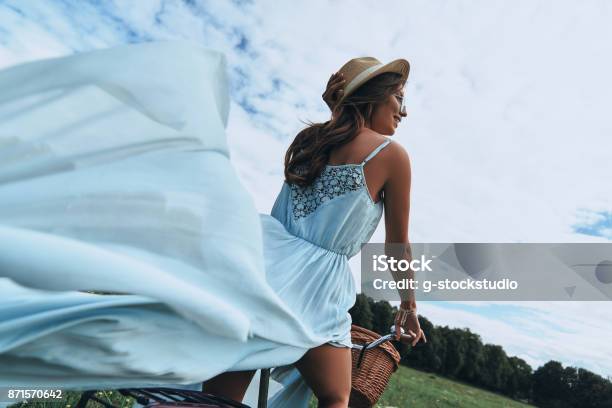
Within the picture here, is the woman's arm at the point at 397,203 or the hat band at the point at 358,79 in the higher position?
the hat band at the point at 358,79

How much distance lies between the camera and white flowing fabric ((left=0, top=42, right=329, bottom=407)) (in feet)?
4.55

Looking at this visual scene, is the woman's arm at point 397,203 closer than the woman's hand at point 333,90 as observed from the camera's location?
Yes

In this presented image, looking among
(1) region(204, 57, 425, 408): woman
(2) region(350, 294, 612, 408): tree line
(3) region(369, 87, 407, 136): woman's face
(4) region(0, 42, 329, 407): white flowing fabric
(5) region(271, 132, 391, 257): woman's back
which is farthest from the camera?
(2) region(350, 294, 612, 408): tree line

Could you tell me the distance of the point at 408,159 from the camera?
92.7 inches

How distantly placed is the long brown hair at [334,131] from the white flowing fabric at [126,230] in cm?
74

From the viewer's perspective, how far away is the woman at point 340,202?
211 centimetres

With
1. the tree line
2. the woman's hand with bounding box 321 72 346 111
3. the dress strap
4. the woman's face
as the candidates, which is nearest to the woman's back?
the dress strap

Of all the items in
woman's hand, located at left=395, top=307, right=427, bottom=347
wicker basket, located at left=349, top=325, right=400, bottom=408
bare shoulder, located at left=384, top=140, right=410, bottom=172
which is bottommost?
wicker basket, located at left=349, top=325, right=400, bottom=408

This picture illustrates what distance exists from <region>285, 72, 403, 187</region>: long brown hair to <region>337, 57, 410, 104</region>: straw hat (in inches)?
1.5

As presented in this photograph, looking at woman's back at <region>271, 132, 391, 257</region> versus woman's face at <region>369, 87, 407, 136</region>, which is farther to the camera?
woman's face at <region>369, 87, 407, 136</region>

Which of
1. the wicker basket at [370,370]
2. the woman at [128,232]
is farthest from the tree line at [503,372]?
the woman at [128,232]

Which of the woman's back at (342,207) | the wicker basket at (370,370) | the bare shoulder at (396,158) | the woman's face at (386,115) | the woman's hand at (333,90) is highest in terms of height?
the woman's hand at (333,90)

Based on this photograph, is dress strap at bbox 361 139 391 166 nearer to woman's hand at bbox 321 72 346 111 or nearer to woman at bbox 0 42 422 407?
woman's hand at bbox 321 72 346 111

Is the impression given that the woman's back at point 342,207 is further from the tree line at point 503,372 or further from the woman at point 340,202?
the tree line at point 503,372
